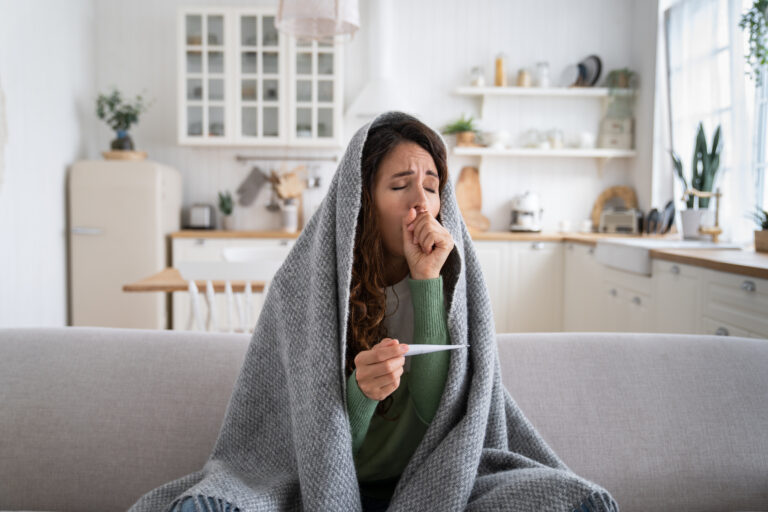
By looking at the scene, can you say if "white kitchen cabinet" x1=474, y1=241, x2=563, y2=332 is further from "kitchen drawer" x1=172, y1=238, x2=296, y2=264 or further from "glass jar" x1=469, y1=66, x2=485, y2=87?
"kitchen drawer" x1=172, y1=238, x2=296, y2=264

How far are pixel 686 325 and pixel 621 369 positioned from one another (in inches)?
54.1

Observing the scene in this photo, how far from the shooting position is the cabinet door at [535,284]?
4.15m

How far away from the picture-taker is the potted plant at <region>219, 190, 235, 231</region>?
14.6 feet

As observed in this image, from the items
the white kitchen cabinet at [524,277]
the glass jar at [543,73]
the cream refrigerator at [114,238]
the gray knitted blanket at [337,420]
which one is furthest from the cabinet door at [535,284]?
the gray knitted blanket at [337,420]

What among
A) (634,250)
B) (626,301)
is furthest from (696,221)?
(626,301)

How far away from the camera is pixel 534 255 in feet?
13.6

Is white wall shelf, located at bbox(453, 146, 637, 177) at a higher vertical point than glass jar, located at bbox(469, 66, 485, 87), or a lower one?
lower

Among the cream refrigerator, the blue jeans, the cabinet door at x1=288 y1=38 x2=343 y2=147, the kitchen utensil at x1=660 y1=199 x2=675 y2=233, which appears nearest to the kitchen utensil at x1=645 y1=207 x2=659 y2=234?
the kitchen utensil at x1=660 y1=199 x2=675 y2=233

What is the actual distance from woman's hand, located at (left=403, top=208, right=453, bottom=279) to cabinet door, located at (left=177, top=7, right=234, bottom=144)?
354 cm

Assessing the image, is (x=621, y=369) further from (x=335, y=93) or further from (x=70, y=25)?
(x=70, y=25)

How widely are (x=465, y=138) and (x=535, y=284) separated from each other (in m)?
1.24

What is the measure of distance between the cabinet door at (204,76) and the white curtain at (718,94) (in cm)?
311

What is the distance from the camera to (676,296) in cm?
258

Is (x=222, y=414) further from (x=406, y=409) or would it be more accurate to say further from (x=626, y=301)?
(x=626, y=301)
